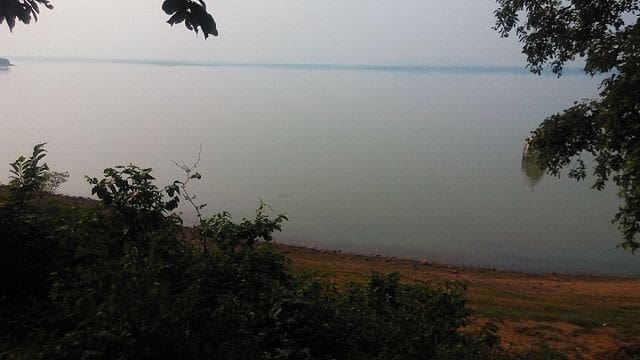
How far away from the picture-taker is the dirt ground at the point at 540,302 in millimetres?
8117

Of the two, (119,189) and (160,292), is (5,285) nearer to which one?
(119,189)

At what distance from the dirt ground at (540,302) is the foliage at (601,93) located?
2.13 metres

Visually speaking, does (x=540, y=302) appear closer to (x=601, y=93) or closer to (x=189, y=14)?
(x=601, y=93)

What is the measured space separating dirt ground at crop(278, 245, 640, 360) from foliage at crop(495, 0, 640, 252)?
213 centimetres

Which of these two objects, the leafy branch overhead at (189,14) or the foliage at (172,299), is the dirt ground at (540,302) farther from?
the leafy branch overhead at (189,14)

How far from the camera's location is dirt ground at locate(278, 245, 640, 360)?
8117mm

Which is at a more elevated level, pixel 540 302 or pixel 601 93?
pixel 601 93

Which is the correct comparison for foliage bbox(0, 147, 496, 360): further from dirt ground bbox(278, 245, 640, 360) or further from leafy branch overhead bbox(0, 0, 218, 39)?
leafy branch overhead bbox(0, 0, 218, 39)

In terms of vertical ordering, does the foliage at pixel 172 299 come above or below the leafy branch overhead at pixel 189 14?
below

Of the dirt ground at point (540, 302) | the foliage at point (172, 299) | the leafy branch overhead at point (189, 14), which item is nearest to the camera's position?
the leafy branch overhead at point (189, 14)

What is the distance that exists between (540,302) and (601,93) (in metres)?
6.88

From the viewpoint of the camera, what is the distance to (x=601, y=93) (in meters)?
5.44

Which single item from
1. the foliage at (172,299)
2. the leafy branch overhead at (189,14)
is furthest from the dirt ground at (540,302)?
the leafy branch overhead at (189,14)

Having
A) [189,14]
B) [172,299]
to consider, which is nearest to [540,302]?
[172,299]
